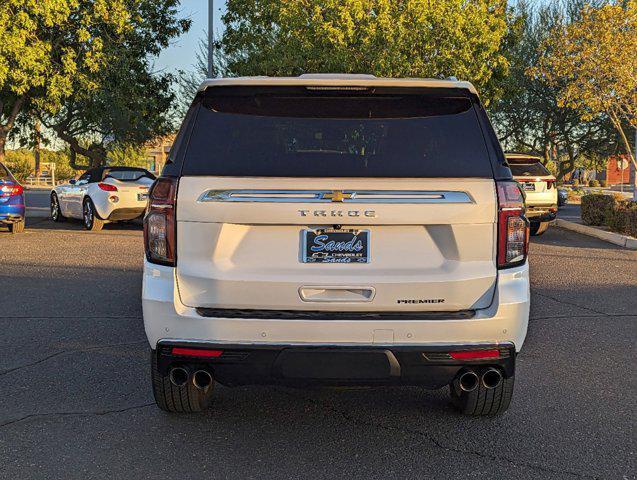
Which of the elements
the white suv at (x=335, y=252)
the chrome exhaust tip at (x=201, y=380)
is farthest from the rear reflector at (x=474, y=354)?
the chrome exhaust tip at (x=201, y=380)

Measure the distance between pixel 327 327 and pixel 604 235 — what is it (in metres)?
13.8

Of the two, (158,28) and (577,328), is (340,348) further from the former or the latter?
(158,28)

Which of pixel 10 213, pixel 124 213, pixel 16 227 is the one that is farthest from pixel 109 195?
pixel 10 213

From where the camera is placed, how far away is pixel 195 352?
3.95m

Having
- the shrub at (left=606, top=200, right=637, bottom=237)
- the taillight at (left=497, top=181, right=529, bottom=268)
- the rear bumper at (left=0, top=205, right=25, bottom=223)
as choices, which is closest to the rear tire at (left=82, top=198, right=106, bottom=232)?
the rear bumper at (left=0, top=205, right=25, bottom=223)

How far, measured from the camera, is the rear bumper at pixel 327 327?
3879 millimetres

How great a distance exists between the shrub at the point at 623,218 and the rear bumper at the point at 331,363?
13026 mm

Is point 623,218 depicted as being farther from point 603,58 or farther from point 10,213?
point 10,213

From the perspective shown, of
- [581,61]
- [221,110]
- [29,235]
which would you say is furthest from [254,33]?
[221,110]

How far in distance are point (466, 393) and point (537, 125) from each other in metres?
36.6

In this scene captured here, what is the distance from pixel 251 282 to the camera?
154 inches

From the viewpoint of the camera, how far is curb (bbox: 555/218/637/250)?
1484cm

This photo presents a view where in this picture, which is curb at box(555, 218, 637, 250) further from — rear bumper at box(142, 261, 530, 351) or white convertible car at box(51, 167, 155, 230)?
rear bumper at box(142, 261, 530, 351)

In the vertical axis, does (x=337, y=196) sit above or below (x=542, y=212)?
above
